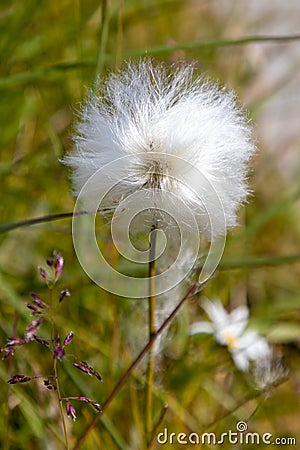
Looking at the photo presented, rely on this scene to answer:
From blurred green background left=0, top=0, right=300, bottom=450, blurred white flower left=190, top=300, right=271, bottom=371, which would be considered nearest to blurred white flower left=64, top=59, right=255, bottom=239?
blurred green background left=0, top=0, right=300, bottom=450

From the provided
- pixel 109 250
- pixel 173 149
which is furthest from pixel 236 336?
pixel 173 149

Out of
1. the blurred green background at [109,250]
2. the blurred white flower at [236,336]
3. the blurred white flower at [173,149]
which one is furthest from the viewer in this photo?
the blurred white flower at [236,336]

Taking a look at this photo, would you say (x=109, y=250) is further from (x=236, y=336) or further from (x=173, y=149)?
(x=173, y=149)

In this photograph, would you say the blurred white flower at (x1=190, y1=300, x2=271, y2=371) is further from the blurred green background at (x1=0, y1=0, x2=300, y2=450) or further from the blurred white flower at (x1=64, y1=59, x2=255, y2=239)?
the blurred white flower at (x1=64, y1=59, x2=255, y2=239)

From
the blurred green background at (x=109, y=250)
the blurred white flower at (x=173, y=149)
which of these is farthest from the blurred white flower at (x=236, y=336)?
the blurred white flower at (x=173, y=149)

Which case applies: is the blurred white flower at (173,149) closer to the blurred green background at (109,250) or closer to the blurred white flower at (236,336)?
the blurred green background at (109,250)

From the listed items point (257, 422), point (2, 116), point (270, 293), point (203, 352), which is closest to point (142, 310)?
point (203, 352)

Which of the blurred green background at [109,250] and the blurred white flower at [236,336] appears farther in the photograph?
the blurred white flower at [236,336]
